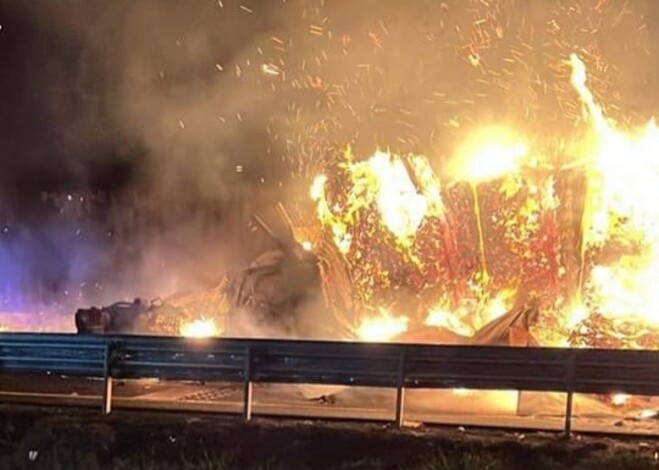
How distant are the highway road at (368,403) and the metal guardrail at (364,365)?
1.87 ft

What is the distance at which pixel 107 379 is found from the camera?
12.1 meters

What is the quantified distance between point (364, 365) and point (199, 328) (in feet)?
32.8

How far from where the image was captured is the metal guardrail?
1077cm

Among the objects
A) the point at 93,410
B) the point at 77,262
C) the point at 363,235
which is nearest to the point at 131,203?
the point at 77,262

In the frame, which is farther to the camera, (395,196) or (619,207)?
(395,196)

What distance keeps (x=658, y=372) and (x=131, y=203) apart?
1301 inches

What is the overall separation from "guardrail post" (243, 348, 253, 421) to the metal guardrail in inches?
0.5

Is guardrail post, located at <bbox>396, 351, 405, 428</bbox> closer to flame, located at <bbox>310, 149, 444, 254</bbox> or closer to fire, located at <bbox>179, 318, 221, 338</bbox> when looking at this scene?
fire, located at <bbox>179, 318, 221, 338</bbox>

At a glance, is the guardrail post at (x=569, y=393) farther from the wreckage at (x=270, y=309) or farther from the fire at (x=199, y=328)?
the fire at (x=199, y=328)

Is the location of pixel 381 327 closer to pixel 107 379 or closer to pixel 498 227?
pixel 498 227

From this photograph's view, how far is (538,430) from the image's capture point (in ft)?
36.0

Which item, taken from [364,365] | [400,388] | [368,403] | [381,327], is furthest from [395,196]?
[400,388]

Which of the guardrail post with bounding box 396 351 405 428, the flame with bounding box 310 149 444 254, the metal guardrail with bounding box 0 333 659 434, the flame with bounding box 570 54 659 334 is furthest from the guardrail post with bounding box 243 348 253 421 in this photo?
the flame with bounding box 310 149 444 254

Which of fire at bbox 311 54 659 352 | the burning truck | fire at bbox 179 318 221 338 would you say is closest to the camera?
the burning truck
